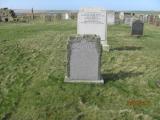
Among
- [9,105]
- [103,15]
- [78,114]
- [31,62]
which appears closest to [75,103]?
[78,114]

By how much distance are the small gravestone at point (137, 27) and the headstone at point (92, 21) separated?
7.48 metres

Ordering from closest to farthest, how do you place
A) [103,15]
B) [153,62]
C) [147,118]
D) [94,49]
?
[147,118], [94,49], [153,62], [103,15]

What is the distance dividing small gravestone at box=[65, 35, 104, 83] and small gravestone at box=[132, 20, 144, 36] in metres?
14.0

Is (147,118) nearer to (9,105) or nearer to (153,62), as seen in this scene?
(9,105)

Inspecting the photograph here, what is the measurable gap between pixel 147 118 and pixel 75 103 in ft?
6.59

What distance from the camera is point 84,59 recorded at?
11.6 meters

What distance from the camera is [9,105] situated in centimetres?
965

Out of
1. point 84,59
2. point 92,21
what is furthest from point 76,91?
point 92,21

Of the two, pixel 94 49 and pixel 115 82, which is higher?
pixel 94 49

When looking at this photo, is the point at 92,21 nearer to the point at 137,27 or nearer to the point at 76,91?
the point at 76,91

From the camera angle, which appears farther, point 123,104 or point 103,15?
point 103,15

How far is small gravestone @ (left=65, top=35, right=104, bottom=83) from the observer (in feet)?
37.8

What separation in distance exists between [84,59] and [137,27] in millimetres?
14538

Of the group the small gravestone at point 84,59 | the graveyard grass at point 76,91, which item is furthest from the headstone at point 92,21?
the small gravestone at point 84,59
